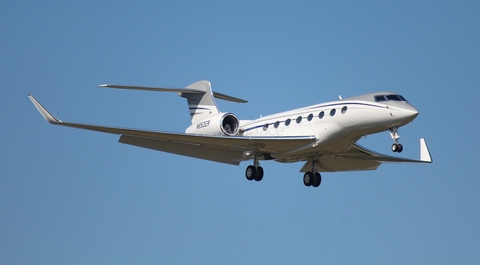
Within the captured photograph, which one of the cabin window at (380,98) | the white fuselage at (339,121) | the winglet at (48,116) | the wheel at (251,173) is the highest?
the cabin window at (380,98)

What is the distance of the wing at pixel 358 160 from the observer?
94.1 ft

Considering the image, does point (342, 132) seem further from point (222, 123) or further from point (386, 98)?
point (222, 123)

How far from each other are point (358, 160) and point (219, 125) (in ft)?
18.8

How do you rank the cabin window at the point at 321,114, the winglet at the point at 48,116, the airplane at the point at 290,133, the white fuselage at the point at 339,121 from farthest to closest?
the cabin window at the point at 321,114 → the airplane at the point at 290,133 → the white fuselage at the point at 339,121 → the winglet at the point at 48,116

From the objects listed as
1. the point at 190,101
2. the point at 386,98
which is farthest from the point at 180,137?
the point at 386,98

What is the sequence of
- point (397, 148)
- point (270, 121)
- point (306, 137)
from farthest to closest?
point (270, 121) → point (306, 137) → point (397, 148)

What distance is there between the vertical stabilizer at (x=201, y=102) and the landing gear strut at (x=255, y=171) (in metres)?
2.67

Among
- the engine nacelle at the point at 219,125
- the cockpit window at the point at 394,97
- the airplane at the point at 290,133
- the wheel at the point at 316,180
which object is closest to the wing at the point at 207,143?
the airplane at the point at 290,133

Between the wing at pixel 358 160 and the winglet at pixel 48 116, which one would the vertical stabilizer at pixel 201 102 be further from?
the winglet at pixel 48 116

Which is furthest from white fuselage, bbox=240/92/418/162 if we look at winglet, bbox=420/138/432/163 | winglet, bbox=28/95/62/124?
winglet, bbox=28/95/62/124

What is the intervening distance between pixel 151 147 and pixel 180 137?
173cm

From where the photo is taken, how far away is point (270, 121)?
91.1ft

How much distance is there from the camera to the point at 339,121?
2550 cm

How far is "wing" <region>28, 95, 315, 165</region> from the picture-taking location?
85.3 ft
